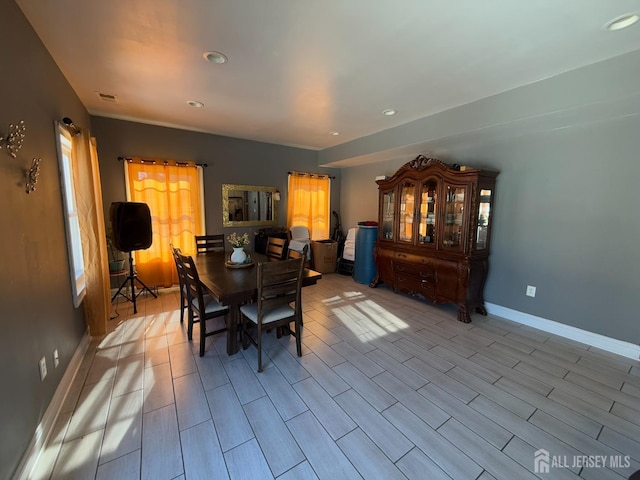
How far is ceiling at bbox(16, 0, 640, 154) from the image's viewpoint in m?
1.56

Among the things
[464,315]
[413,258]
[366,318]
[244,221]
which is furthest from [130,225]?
[464,315]

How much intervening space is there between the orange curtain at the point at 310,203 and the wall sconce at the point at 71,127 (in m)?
3.22

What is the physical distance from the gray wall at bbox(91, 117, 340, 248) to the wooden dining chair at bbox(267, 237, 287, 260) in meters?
1.35

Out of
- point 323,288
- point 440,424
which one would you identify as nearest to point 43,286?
point 440,424

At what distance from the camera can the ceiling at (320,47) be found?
1.56m

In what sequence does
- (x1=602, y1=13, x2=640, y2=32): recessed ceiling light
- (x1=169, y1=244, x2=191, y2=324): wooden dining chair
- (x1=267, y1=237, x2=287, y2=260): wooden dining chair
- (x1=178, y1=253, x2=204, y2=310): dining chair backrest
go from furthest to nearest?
(x1=267, y1=237, x2=287, y2=260): wooden dining chair, (x1=169, y1=244, x2=191, y2=324): wooden dining chair, (x1=178, y1=253, x2=204, y2=310): dining chair backrest, (x1=602, y1=13, x2=640, y2=32): recessed ceiling light

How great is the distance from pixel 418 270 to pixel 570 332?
1686 millimetres

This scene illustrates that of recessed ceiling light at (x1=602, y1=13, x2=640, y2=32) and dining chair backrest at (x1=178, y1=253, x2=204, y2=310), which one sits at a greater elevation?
recessed ceiling light at (x1=602, y1=13, x2=640, y2=32)

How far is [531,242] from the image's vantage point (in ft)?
10.3

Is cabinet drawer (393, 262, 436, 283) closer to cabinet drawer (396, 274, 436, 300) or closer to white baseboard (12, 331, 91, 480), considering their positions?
cabinet drawer (396, 274, 436, 300)

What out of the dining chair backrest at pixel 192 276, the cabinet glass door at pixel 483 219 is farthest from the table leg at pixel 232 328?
the cabinet glass door at pixel 483 219

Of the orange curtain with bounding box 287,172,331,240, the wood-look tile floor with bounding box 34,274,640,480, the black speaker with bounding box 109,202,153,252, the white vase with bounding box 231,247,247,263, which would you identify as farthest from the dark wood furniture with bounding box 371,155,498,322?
the black speaker with bounding box 109,202,153,252

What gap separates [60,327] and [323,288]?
127 inches

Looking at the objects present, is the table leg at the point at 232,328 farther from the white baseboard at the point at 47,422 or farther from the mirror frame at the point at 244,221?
the mirror frame at the point at 244,221
